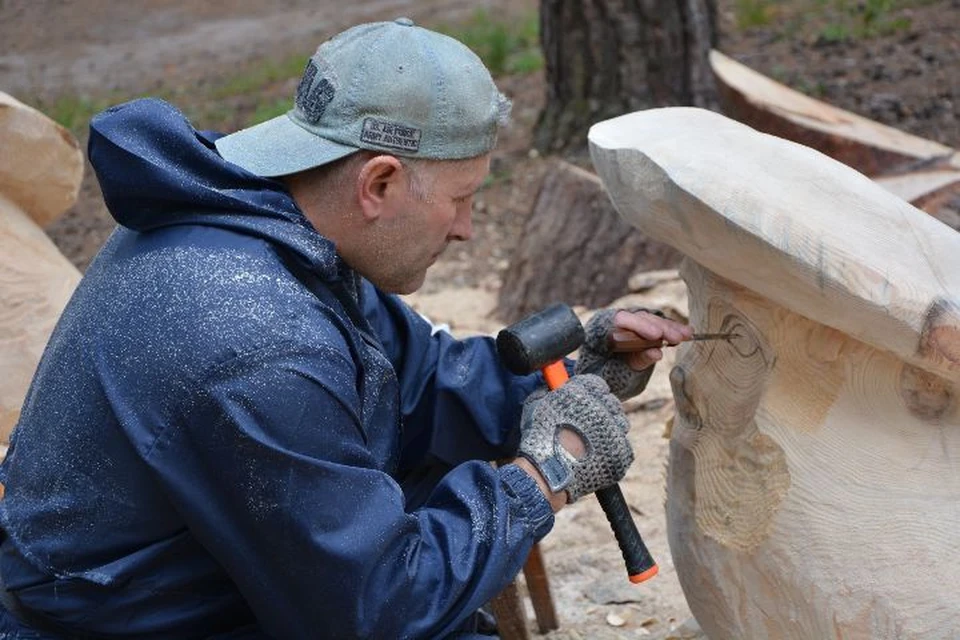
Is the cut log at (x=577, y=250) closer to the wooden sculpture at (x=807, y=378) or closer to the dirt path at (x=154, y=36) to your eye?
the wooden sculpture at (x=807, y=378)

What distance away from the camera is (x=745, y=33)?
328 inches

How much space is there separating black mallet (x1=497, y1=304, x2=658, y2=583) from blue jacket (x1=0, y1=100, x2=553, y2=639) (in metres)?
0.22

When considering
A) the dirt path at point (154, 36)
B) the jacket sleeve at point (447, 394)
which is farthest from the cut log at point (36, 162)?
the dirt path at point (154, 36)

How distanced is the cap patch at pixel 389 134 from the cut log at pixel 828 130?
2.48m

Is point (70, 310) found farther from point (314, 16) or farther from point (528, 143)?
point (314, 16)

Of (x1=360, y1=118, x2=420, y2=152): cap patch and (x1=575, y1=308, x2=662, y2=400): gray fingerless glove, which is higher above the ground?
(x1=360, y1=118, x2=420, y2=152): cap patch

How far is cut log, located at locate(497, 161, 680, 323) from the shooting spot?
4773 millimetres

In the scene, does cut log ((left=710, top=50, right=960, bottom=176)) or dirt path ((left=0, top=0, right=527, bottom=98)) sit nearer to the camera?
cut log ((left=710, top=50, right=960, bottom=176))

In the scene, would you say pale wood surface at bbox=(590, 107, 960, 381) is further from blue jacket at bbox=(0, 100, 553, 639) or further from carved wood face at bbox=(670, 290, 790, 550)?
blue jacket at bbox=(0, 100, 553, 639)

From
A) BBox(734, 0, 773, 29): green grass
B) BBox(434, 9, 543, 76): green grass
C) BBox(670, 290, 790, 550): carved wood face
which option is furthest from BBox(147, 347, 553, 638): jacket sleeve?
BBox(734, 0, 773, 29): green grass

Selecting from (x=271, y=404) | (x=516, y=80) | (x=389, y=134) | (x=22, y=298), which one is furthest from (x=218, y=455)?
(x=516, y=80)

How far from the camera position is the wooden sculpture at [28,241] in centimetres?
325

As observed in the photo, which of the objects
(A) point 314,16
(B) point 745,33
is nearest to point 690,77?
(B) point 745,33

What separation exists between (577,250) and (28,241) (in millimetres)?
2029
